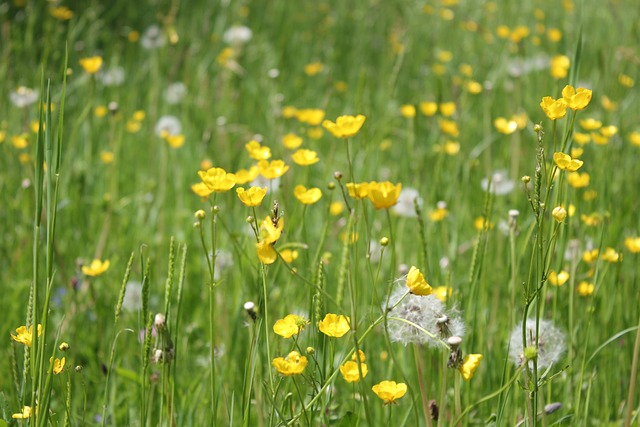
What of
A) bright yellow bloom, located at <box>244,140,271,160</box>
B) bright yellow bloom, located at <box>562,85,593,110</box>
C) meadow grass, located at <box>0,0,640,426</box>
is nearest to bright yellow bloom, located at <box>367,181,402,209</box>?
meadow grass, located at <box>0,0,640,426</box>

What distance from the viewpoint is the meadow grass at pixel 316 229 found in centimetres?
98

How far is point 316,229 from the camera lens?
2.24 metres

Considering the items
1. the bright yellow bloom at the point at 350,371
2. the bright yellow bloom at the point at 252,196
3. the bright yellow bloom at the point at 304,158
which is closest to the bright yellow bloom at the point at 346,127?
the bright yellow bloom at the point at 304,158

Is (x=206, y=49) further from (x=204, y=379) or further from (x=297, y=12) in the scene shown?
(x=204, y=379)

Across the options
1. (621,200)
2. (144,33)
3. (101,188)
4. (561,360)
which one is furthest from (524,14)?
(561,360)

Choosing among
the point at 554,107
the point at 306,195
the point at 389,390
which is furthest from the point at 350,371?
the point at 554,107

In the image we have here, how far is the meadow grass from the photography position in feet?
3.20

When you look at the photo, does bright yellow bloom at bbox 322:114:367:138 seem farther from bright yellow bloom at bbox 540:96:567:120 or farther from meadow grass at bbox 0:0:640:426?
bright yellow bloom at bbox 540:96:567:120

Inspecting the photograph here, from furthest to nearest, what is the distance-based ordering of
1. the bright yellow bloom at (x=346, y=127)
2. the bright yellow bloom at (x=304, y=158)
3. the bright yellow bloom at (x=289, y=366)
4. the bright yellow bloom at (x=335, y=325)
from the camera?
the bright yellow bloom at (x=304, y=158) → the bright yellow bloom at (x=346, y=127) → the bright yellow bloom at (x=335, y=325) → the bright yellow bloom at (x=289, y=366)

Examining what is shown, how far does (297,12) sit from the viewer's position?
4.15 meters

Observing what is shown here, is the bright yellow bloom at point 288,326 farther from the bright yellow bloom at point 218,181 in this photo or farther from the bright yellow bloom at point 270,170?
the bright yellow bloom at point 270,170

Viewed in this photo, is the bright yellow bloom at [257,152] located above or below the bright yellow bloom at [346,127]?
below

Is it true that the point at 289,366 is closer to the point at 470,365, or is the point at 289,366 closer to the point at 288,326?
the point at 288,326

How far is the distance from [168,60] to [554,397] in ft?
8.39
